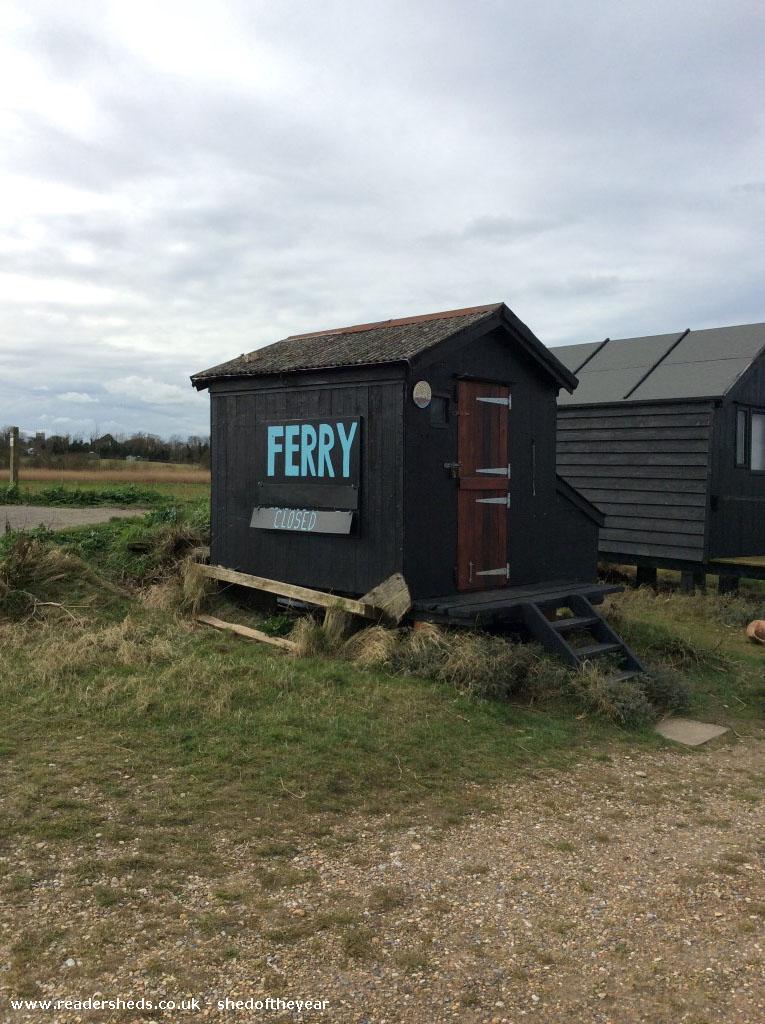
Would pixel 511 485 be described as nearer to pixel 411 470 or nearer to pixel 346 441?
pixel 411 470

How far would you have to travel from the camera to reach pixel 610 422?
14.9 meters

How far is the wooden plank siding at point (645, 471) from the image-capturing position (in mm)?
13539

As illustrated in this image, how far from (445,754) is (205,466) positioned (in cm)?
2796

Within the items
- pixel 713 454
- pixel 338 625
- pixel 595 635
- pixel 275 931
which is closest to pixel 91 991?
pixel 275 931

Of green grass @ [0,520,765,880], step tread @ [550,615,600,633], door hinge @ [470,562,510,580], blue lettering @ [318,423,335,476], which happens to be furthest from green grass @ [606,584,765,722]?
blue lettering @ [318,423,335,476]

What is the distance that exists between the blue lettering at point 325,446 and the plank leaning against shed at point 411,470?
0.07 feet

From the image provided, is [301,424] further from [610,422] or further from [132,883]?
[610,422]

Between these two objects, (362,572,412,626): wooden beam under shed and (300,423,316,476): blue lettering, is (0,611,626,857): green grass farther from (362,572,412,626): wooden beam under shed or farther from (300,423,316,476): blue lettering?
(300,423,316,476): blue lettering

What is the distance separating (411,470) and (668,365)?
8.47 meters

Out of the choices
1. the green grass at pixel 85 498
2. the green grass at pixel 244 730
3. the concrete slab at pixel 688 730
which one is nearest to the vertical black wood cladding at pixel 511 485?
the green grass at pixel 244 730

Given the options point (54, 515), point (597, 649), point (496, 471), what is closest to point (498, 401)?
point (496, 471)

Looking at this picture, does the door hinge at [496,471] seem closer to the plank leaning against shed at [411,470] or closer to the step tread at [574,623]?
the plank leaning against shed at [411,470]

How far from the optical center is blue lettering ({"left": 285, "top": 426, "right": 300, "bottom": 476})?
9375 millimetres

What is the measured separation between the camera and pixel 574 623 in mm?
8375
